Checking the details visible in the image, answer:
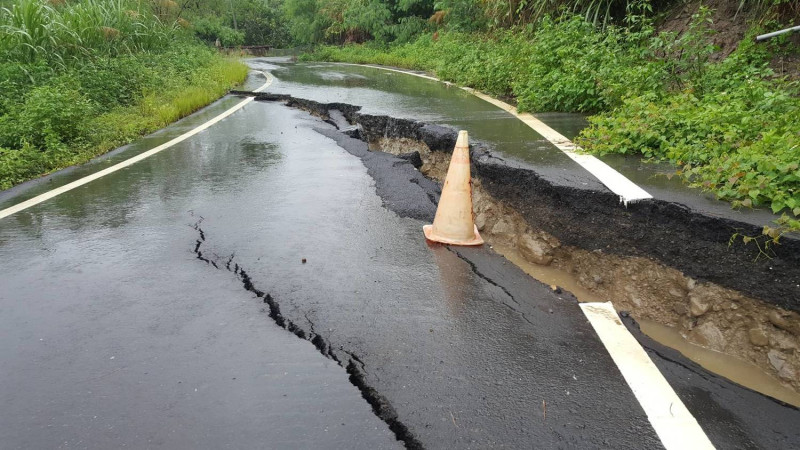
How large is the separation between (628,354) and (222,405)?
1.90m

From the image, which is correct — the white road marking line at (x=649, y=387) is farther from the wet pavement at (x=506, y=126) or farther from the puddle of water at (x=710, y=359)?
the wet pavement at (x=506, y=126)

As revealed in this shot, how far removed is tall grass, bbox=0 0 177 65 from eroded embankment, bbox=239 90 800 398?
893 centimetres

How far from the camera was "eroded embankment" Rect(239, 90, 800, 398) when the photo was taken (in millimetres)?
3162

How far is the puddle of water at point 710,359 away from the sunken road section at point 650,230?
0.32 meters

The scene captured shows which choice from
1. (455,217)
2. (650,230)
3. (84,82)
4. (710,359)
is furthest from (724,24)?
(84,82)

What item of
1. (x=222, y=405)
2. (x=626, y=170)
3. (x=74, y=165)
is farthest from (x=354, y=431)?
(x=74, y=165)

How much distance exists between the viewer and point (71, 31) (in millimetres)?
11367

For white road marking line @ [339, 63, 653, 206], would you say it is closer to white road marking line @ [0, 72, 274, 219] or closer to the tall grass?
white road marking line @ [0, 72, 274, 219]

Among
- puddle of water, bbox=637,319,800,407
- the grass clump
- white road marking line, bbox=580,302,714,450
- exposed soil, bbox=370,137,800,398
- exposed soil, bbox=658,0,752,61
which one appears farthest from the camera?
exposed soil, bbox=658,0,752,61

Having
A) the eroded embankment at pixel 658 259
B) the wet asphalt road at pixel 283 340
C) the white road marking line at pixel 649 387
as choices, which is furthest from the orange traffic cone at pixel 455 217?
the white road marking line at pixel 649 387

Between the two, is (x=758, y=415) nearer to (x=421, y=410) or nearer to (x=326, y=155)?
(x=421, y=410)

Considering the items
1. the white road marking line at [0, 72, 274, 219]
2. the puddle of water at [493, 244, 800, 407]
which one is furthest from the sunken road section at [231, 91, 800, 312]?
the white road marking line at [0, 72, 274, 219]

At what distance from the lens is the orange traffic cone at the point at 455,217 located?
14.5ft

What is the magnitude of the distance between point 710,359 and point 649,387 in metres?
0.91
